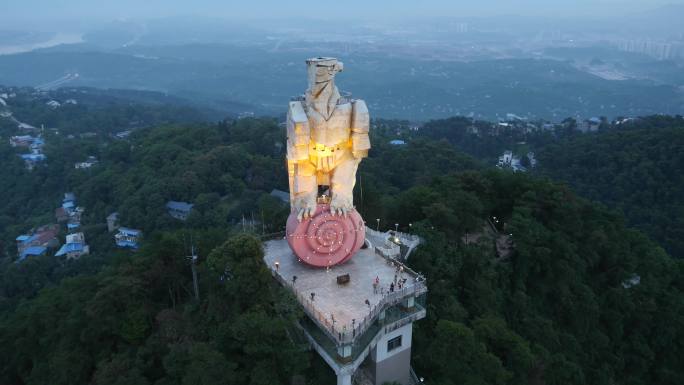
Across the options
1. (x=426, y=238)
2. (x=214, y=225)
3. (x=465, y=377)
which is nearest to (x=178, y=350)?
(x=465, y=377)

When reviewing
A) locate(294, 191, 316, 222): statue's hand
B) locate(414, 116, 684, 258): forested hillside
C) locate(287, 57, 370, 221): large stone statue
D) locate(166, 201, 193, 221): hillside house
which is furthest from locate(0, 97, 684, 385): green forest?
locate(166, 201, 193, 221): hillside house

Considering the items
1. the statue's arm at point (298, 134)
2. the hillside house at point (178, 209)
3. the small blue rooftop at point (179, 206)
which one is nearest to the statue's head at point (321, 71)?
the statue's arm at point (298, 134)

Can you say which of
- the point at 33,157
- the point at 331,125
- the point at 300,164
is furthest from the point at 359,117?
the point at 33,157

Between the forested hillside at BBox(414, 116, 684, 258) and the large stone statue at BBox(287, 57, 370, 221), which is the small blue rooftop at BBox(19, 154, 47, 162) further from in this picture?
the forested hillside at BBox(414, 116, 684, 258)

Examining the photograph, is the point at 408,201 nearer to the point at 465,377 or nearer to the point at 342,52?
the point at 465,377

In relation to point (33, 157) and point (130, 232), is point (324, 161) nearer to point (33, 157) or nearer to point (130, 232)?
point (130, 232)

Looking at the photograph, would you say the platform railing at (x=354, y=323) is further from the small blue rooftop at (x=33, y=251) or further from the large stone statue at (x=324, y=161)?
the small blue rooftop at (x=33, y=251)
